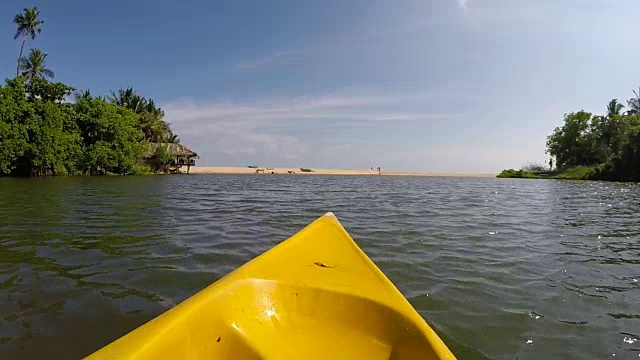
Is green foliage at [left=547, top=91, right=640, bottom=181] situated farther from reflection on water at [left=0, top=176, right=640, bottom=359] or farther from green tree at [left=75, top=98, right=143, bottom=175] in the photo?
green tree at [left=75, top=98, right=143, bottom=175]

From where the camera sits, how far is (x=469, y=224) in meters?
8.38

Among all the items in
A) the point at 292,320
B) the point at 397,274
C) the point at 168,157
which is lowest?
the point at 397,274

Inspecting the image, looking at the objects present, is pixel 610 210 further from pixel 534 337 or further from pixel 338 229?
pixel 338 229

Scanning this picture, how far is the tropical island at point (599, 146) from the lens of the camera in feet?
128

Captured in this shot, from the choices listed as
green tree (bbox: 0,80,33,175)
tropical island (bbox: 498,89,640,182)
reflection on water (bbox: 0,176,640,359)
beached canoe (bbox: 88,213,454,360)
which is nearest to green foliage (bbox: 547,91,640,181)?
tropical island (bbox: 498,89,640,182)

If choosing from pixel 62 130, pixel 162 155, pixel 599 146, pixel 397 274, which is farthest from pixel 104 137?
pixel 599 146

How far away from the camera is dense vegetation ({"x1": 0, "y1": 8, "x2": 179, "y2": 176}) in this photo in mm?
26312

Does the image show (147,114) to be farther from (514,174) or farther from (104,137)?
(514,174)

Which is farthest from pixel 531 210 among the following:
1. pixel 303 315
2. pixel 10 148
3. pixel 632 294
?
pixel 10 148

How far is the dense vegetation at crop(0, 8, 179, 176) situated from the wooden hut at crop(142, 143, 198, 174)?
3.13 metres

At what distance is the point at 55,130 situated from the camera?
29.0 m

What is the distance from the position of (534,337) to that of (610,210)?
12.1 m

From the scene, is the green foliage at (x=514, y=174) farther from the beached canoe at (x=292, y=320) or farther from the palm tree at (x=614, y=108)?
the beached canoe at (x=292, y=320)

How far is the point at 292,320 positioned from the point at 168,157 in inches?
1798
